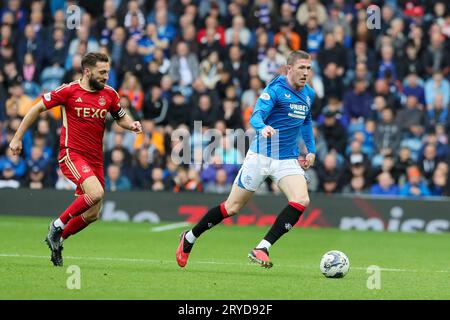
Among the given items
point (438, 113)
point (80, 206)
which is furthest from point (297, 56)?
point (438, 113)

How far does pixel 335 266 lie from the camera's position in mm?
11289

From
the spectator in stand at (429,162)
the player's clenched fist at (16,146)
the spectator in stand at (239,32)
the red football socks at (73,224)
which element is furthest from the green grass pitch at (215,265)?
the spectator in stand at (239,32)

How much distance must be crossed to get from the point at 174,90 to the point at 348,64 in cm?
A: 356

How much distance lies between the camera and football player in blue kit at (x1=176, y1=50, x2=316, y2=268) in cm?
1170

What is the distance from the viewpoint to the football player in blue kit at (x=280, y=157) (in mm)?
11703

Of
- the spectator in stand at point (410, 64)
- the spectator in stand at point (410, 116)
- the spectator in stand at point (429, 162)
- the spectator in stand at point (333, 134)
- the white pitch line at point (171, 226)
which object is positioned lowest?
the white pitch line at point (171, 226)

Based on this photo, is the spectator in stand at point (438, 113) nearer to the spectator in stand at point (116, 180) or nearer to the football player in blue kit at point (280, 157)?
the spectator in stand at point (116, 180)

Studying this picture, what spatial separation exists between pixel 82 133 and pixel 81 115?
20 centimetres

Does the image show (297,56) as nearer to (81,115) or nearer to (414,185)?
(81,115)

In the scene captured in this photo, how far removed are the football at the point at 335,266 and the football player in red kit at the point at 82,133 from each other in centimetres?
254

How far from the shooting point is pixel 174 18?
76.3 feet

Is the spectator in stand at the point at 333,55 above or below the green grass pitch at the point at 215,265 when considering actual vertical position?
above
